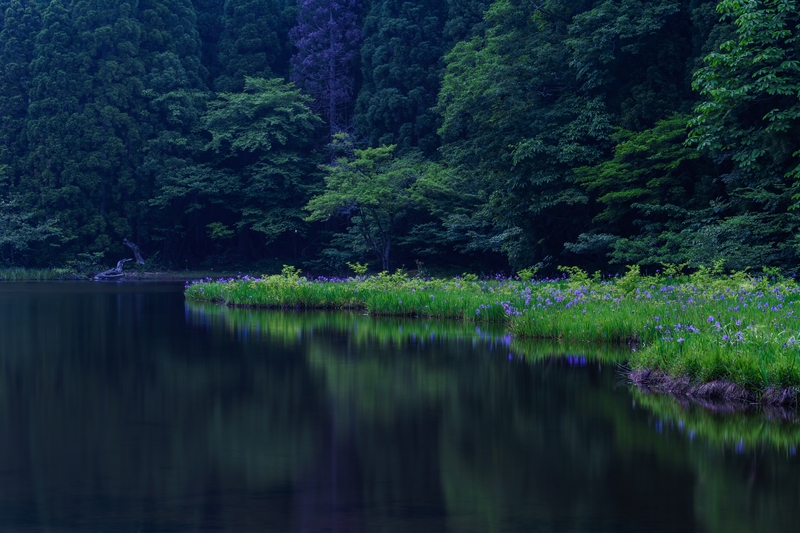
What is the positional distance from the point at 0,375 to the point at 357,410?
14.6ft

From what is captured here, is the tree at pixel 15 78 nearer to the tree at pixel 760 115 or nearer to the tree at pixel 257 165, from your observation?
the tree at pixel 257 165

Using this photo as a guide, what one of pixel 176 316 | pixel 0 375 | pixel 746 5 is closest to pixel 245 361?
pixel 0 375

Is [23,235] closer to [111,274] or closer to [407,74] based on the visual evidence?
[111,274]

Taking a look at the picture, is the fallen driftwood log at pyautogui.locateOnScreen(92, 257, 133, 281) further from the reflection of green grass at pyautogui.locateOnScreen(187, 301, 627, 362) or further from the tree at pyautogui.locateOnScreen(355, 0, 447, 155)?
the reflection of green grass at pyautogui.locateOnScreen(187, 301, 627, 362)

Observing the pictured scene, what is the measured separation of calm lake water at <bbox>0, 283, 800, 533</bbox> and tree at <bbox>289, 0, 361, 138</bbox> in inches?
1250

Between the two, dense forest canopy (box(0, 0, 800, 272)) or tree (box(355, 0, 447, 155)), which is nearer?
dense forest canopy (box(0, 0, 800, 272))

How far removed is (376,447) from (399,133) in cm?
3139

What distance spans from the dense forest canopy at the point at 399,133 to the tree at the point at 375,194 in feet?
0.42

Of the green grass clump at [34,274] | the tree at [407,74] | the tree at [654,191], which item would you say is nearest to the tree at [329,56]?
the tree at [407,74]

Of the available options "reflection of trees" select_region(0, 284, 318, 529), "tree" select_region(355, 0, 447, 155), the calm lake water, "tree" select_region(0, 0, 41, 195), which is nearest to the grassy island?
the calm lake water

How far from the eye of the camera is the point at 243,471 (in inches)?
199

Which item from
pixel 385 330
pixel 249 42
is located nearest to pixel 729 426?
pixel 385 330

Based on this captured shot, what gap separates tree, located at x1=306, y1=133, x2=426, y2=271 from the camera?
30.0m

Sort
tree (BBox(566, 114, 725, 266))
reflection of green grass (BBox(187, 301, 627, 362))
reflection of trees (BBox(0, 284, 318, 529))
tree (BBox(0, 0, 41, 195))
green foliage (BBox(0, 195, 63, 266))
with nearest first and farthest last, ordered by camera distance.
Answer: reflection of trees (BBox(0, 284, 318, 529)) < reflection of green grass (BBox(187, 301, 627, 362)) < tree (BBox(566, 114, 725, 266)) < green foliage (BBox(0, 195, 63, 266)) < tree (BBox(0, 0, 41, 195))
